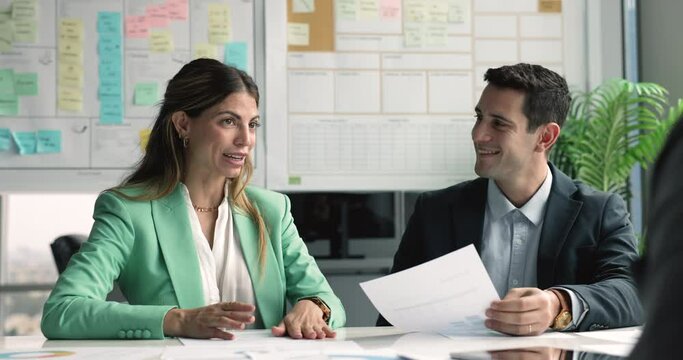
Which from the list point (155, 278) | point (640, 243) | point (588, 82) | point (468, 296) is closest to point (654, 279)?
point (468, 296)

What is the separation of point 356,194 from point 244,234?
1736 millimetres

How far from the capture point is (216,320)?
Answer: 5.82ft

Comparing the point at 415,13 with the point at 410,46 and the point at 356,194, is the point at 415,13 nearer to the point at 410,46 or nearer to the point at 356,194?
the point at 410,46

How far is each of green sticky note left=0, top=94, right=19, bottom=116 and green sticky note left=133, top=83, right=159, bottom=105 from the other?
484 mm

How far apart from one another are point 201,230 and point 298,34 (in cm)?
179

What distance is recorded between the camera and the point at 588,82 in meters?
4.14

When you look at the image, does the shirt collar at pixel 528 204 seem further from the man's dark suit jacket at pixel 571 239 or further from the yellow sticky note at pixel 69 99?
the yellow sticky note at pixel 69 99

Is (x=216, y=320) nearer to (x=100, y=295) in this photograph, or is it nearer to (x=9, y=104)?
(x=100, y=295)

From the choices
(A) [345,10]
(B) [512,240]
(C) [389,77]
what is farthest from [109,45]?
(B) [512,240]

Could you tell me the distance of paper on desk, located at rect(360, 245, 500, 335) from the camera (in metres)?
1.67

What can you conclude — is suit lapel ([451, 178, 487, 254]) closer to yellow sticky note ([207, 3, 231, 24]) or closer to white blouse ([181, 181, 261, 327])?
white blouse ([181, 181, 261, 327])

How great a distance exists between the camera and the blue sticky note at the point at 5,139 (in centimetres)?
375

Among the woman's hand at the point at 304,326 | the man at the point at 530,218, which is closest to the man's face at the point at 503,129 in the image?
the man at the point at 530,218

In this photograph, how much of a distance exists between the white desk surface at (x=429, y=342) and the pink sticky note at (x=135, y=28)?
217 centimetres
